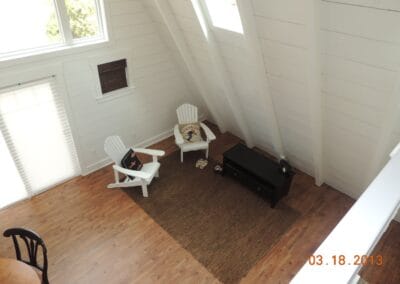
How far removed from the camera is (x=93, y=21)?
3.78 meters

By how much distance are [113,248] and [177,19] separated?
2896mm

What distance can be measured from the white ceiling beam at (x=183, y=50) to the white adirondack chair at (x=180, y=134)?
346 mm

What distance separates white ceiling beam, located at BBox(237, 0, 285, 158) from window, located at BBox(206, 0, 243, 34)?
0.18m

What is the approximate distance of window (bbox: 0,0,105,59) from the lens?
3.21m

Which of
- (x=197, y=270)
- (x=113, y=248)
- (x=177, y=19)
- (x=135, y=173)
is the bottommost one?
(x=197, y=270)

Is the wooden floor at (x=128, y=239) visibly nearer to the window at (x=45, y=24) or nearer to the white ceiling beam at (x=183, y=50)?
the white ceiling beam at (x=183, y=50)

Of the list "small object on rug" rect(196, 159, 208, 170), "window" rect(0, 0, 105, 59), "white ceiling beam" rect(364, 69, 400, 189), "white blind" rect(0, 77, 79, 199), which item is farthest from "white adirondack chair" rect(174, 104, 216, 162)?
"white ceiling beam" rect(364, 69, 400, 189)

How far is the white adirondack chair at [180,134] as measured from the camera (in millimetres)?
4656

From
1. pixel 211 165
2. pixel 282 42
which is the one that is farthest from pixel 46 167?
pixel 282 42

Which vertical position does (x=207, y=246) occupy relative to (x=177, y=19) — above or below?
below

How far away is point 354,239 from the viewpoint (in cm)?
119

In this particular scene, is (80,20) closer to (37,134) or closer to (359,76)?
(37,134)

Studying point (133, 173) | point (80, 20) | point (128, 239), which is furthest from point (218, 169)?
point (80, 20)

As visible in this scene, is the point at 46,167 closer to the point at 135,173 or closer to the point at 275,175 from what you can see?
the point at 135,173
